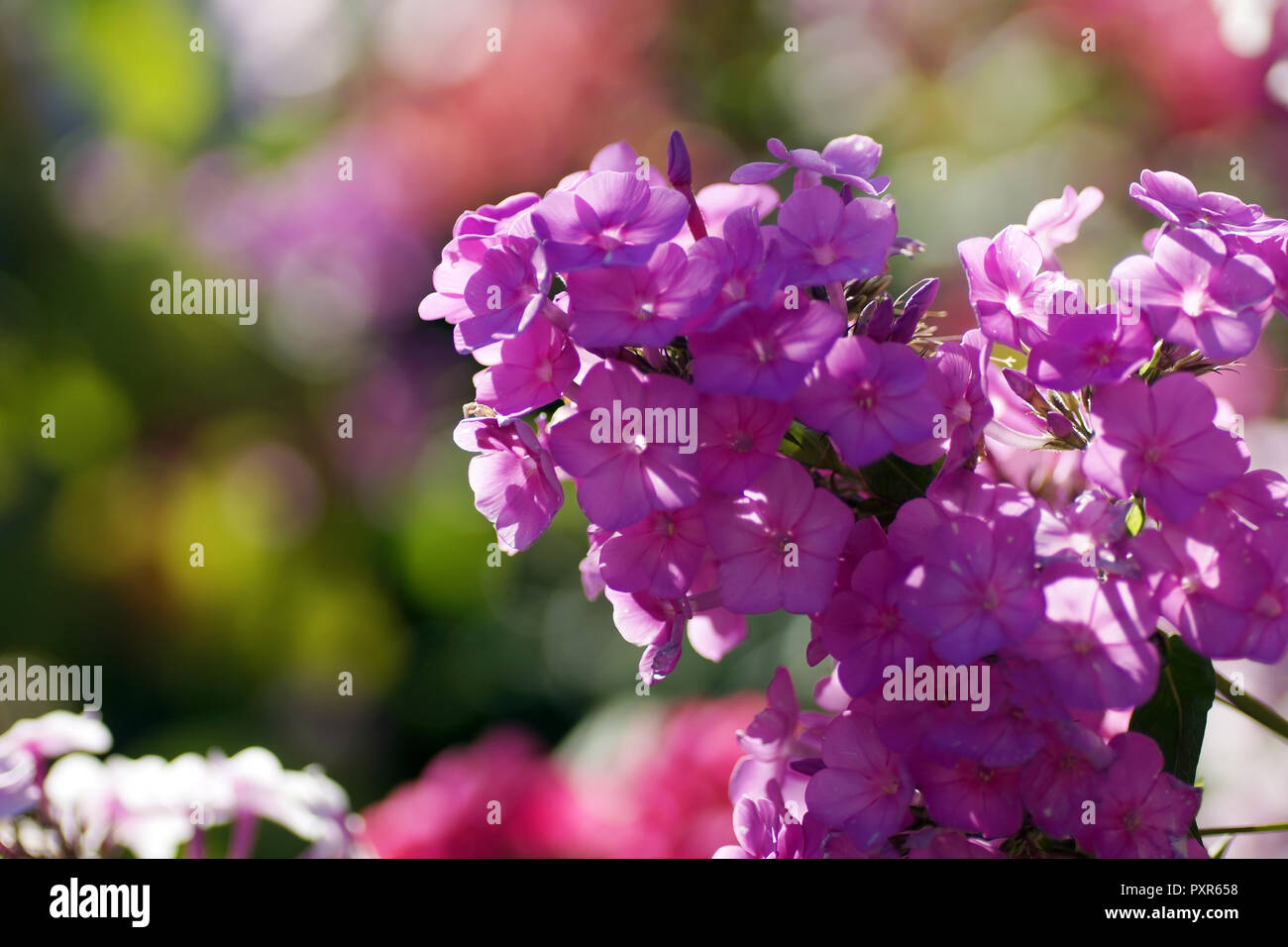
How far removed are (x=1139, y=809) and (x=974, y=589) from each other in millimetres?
145

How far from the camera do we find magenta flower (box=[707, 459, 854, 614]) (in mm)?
554

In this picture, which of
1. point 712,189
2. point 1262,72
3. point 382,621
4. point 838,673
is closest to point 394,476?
point 382,621

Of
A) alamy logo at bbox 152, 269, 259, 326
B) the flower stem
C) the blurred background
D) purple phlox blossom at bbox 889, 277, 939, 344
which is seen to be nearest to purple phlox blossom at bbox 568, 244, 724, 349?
purple phlox blossom at bbox 889, 277, 939, 344

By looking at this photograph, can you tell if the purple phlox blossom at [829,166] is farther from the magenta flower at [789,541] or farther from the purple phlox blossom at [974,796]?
the purple phlox blossom at [974,796]

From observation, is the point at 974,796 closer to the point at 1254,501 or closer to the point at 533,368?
the point at 1254,501

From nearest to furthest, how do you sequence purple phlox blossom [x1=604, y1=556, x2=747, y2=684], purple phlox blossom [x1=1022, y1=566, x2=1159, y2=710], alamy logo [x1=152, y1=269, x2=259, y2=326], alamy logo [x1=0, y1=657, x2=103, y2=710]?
purple phlox blossom [x1=1022, y1=566, x2=1159, y2=710]
purple phlox blossom [x1=604, y1=556, x2=747, y2=684]
alamy logo [x1=0, y1=657, x2=103, y2=710]
alamy logo [x1=152, y1=269, x2=259, y2=326]

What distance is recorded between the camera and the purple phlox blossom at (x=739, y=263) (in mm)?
544

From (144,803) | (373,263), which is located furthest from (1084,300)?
(373,263)

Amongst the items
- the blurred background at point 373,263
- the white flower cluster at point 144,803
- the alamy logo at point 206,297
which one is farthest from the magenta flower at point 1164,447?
→ the alamy logo at point 206,297

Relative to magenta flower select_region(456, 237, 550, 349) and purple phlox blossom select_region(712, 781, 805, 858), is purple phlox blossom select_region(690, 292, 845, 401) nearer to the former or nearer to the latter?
magenta flower select_region(456, 237, 550, 349)

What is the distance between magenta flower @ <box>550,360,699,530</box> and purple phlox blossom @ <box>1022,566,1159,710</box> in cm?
18

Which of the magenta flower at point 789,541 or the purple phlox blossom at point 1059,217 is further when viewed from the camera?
Answer: the purple phlox blossom at point 1059,217

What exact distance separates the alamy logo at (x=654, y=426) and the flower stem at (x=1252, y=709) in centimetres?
32
